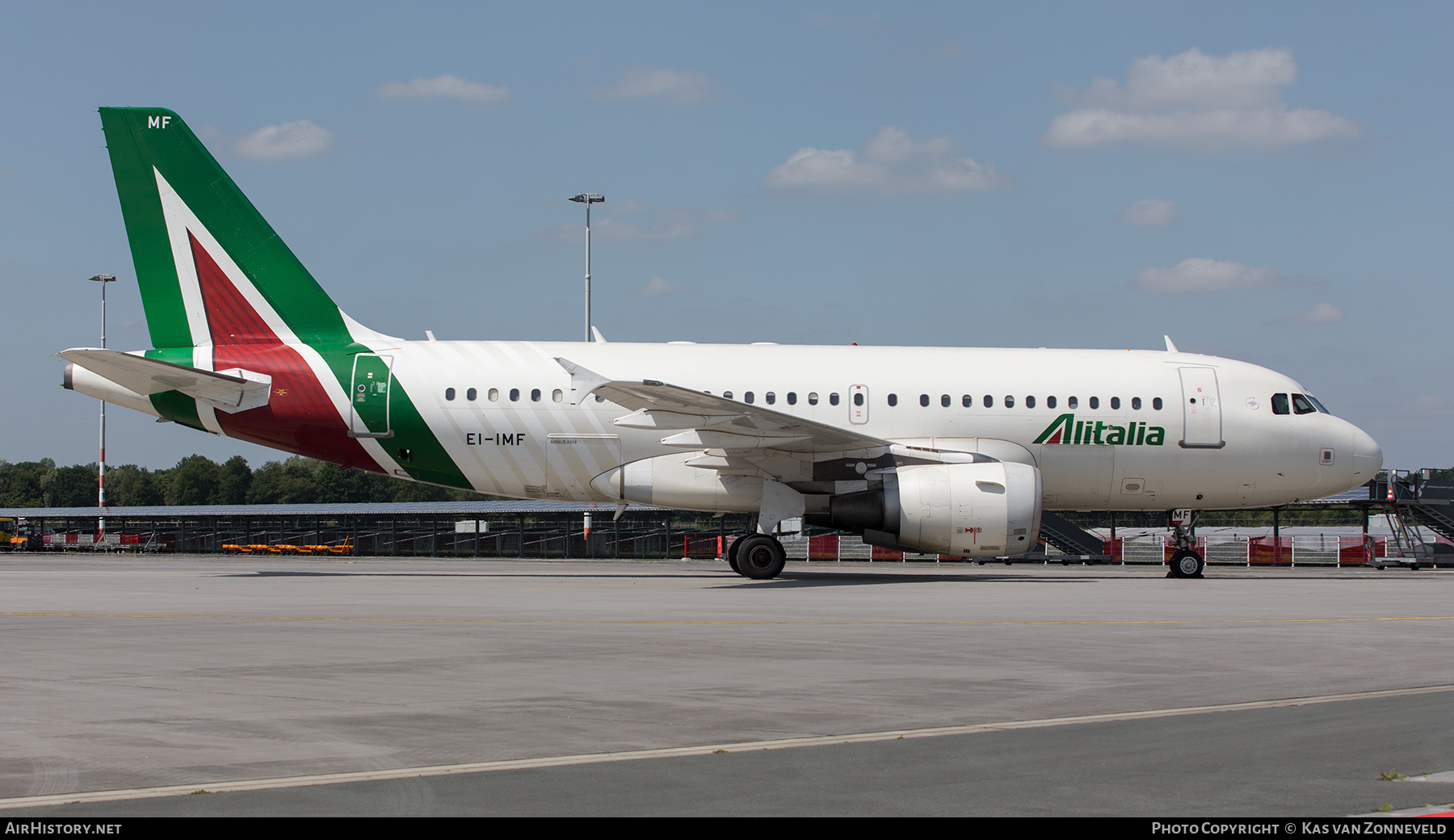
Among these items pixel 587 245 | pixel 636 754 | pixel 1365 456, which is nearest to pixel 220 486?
pixel 587 245

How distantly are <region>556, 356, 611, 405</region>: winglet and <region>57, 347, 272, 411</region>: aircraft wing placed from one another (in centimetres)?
564

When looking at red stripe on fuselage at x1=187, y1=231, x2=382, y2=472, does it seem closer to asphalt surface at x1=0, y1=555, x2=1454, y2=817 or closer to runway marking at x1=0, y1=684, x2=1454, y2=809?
asphalt surface at x1=0, y1=555, x2=1454, y2=817

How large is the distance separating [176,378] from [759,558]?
11148 millimetres

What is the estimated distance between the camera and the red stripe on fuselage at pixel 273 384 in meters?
23.5

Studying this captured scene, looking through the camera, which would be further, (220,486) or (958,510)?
(220,486)

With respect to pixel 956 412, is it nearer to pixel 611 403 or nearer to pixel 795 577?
pixel 795 577

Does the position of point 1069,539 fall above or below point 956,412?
below

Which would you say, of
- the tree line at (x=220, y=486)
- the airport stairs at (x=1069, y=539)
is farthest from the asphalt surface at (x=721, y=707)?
the tree line at (x=220, y=486)

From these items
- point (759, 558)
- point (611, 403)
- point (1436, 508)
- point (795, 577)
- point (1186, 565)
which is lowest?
point (795, 577)

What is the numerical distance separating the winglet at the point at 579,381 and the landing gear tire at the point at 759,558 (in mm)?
4101

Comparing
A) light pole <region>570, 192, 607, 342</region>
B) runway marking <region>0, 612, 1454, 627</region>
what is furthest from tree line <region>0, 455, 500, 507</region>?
runway marking <region>0, 612, 1454, 627</region>

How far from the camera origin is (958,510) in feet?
72.3
